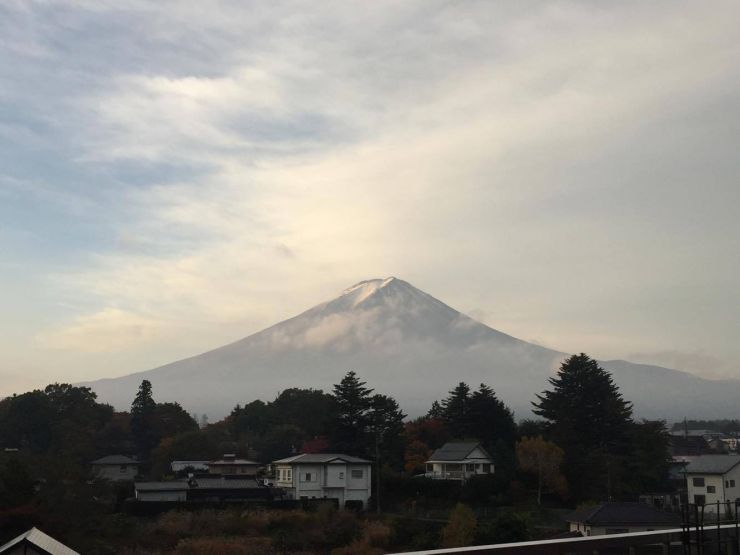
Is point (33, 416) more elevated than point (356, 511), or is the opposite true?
point (33, 416)

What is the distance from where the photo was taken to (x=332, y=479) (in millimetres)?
38031

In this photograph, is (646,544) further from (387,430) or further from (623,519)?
(387,430)

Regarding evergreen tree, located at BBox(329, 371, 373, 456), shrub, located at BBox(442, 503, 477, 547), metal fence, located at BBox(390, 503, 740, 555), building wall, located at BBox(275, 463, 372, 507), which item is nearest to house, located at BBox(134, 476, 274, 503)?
building wall, located at BBox(275, 463, 372, 507)

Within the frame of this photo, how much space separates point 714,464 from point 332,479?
17.2m

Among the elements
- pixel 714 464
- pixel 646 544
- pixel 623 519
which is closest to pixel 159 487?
pixel 623 519

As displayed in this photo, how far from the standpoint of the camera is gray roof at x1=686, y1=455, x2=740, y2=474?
32500 mm

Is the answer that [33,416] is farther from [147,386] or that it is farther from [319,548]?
[319,548]

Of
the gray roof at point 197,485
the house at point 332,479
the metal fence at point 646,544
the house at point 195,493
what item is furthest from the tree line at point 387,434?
the metal fence at point 646,544

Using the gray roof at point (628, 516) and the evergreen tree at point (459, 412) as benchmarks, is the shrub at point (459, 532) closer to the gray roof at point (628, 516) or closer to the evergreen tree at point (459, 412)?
the gray roof at point (628, 516)

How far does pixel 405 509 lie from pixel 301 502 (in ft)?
15.3

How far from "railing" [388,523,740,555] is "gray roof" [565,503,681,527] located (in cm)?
2075

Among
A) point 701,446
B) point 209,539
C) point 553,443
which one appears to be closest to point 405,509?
point 553,443

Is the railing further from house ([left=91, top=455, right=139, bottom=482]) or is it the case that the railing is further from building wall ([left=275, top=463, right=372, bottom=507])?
house ([left=91, top=455, right=139, bottom=482])

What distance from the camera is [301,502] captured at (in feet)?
112
